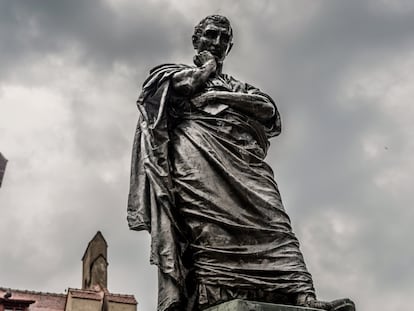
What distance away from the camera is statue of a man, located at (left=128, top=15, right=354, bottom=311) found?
21.9 ft

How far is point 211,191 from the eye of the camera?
7.11 meters

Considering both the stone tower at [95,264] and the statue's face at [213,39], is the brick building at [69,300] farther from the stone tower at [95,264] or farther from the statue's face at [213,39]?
the statue's face at [213,39]

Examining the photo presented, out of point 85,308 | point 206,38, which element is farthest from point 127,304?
point 206,38

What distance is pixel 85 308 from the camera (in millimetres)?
29562

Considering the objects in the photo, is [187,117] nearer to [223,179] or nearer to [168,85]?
[168,85]

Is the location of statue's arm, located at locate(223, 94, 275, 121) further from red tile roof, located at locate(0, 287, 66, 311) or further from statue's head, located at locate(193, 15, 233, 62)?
red tile roof, located at locate(0, 287, 66, 311)

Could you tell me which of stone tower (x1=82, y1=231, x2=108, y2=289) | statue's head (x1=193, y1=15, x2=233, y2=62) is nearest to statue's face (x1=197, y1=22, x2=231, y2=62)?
statue's head (x1=193, y1=15, x2=233, y2=62)

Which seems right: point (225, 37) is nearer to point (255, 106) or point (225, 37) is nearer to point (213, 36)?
point (213, 36)

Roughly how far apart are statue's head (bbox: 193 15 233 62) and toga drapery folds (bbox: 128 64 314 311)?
0.44m

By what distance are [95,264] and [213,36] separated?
1120 inches

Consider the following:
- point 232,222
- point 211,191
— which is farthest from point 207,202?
point 232,222

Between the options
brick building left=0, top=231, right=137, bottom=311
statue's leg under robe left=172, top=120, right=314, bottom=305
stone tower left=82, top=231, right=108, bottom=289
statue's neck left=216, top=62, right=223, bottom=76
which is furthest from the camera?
stone tower left=82, top=231, right=108, bottom=289

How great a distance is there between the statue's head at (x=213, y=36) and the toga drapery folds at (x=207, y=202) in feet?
1.44

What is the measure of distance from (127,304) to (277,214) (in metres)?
24.1
